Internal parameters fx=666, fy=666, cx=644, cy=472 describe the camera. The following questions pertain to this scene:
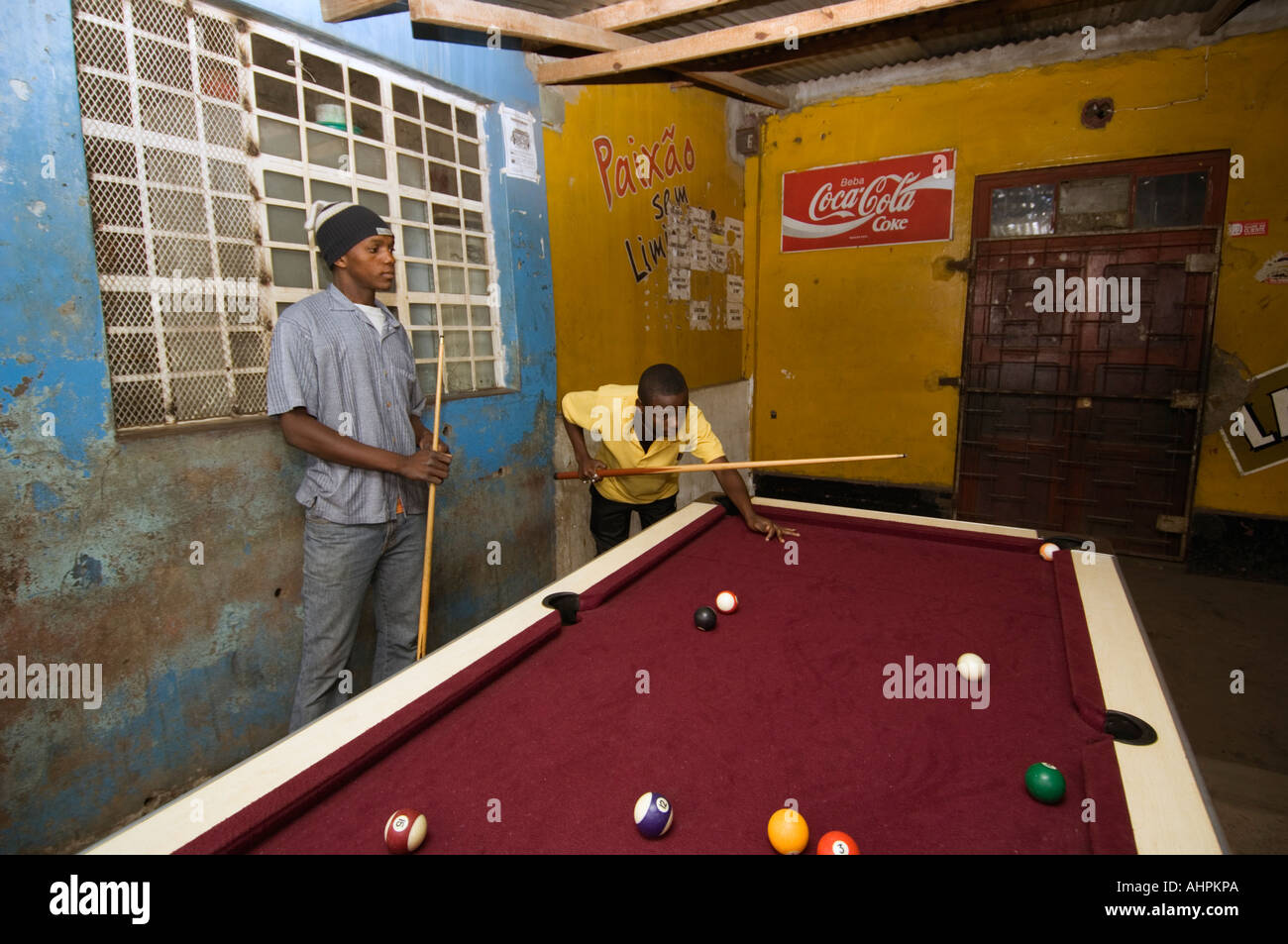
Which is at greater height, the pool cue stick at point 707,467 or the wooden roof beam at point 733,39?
the wooden roof beam at point 733,39

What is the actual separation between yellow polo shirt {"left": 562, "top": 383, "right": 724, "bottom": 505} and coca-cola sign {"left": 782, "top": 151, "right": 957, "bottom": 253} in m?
2.82

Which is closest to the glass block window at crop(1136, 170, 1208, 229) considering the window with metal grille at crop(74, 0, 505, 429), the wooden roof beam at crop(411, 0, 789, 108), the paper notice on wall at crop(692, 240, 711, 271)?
the paper notice on wall at crop(692, 240, 711, 271)

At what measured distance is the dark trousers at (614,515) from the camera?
3.11 metres

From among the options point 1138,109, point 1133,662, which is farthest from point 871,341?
point 1133,662

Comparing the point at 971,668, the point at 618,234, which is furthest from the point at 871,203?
the point at 971,668

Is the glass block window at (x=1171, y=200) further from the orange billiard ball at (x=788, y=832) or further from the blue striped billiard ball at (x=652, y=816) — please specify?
the blue striped billiard ball at (x=652, y=816)

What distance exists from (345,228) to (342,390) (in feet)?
1.61

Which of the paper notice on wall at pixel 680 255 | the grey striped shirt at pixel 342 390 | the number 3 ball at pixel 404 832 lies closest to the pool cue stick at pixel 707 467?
the grey striped shirt at pixel 342 390

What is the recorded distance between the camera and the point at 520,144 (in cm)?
305

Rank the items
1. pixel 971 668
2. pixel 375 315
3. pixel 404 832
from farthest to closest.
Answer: pixel 375 315 → pixel 971 668 → pixel 404 832

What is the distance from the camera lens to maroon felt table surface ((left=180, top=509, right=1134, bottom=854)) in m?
0.96

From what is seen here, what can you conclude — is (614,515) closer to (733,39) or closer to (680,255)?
(733,39)

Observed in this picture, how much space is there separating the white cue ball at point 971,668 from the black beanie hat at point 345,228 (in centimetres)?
194

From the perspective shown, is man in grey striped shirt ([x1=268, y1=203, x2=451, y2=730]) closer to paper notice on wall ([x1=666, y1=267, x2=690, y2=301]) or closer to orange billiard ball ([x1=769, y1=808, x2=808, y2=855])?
orange billiard ball ([x1=769, y1=808, x2=808, y2=855])
